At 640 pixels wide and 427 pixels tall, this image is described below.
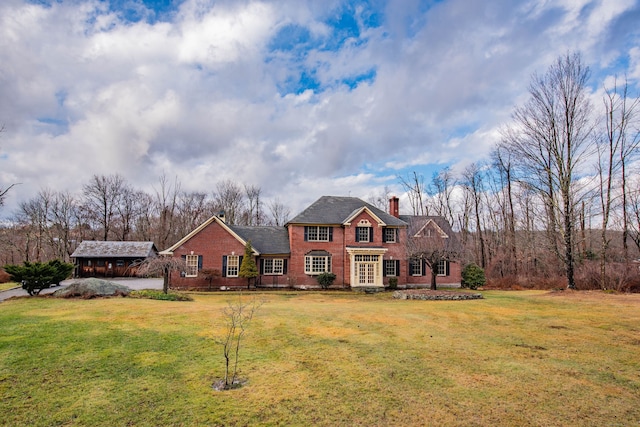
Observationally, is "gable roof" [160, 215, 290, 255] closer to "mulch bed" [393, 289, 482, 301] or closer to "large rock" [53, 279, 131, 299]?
"large rock" [53, 279, 131, 299]

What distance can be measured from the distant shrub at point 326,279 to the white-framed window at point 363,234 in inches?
148

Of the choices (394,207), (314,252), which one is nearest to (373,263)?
(314,252)

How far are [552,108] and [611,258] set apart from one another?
12587 mm

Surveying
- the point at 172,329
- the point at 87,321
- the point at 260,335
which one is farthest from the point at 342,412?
the point at 87,321

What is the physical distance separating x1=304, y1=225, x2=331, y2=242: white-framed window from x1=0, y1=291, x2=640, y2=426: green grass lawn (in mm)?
15448

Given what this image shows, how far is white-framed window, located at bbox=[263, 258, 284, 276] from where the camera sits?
28089 millimetres

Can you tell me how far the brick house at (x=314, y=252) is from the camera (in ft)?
88.0

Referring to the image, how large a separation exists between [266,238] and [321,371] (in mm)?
22545

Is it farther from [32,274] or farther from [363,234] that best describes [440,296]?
[32,274]

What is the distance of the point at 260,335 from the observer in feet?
34.9

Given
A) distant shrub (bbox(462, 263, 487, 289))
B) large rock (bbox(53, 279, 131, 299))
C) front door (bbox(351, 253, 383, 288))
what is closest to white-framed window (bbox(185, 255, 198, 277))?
large rock (bbox(53, 279, 131, 299))

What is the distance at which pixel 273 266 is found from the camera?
2817 centimetres

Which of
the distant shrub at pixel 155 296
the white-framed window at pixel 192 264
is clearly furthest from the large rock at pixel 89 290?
the white-framed window at pixel 192 264

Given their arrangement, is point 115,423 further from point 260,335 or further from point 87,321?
point 87,321
